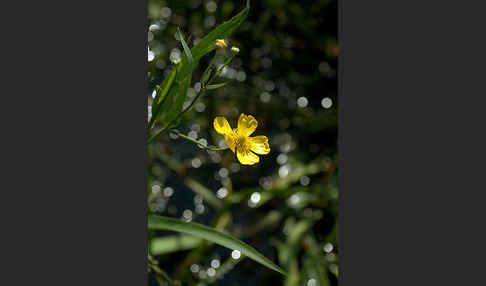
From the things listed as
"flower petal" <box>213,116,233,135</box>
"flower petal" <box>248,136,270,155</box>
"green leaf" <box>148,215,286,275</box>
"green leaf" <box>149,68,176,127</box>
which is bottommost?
"green leaf" <box>148,215,286,275</box>

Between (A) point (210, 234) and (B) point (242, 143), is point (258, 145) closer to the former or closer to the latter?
(B) point (242, 143)

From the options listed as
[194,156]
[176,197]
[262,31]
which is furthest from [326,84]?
[176,197]

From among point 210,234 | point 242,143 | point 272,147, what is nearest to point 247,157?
point 242,143

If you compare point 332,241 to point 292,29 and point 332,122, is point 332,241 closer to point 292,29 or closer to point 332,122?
point 332,122

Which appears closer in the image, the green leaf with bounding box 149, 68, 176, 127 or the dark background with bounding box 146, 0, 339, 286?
the green leaf with bounding box 149, 68, 176, 127

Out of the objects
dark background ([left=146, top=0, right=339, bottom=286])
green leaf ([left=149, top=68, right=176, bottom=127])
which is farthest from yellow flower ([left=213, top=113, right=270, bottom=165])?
dark background ([left=146, top=0, right=339, bottom=286])

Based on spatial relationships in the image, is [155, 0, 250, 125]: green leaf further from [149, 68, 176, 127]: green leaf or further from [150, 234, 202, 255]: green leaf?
[150, 234, 202, 255]: green leaf
